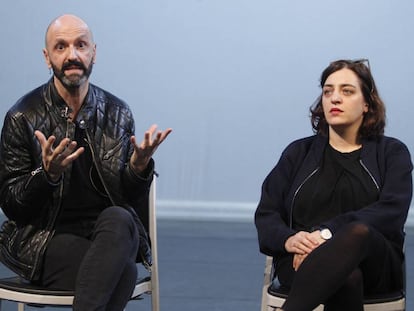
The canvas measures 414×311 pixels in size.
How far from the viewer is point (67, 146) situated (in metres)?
2.55

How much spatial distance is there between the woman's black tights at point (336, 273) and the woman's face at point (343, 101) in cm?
41

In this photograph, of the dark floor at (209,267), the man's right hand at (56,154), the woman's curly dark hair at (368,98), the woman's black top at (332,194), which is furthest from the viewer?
the dark floor at (209,267)

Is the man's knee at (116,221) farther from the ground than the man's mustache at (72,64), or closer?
closer

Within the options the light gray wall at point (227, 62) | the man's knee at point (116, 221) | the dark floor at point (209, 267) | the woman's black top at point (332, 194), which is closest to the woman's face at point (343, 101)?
the woman's black top at point (332, 194)

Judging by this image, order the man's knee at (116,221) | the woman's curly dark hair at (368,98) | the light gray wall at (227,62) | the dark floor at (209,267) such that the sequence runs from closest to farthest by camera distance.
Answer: the man's knee at (116,221)
the woman's curly dark hair at (368,98)
the dark floor at (209,267)
the light gray wall at (227,62)

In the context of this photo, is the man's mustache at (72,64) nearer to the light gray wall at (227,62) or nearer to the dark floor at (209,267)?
the dark floor at (209,267)

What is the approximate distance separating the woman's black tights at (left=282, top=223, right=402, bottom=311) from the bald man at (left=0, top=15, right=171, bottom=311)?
49 cm

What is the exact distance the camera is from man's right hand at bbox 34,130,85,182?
2475mm

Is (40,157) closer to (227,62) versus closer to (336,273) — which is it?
(336,273)

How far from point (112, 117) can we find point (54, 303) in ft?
2.05

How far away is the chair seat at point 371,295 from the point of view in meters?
2.56

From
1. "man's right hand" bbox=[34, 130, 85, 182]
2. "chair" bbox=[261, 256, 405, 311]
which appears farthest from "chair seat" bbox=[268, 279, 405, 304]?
"man's right hand" bbox=[34, 130, 85, 182]

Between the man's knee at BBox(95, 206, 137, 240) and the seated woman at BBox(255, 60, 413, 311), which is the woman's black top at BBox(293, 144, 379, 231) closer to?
the seated woman at BBox(255, 60, 413, 311)

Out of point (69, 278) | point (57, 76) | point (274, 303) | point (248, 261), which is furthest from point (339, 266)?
point (248, 261)
